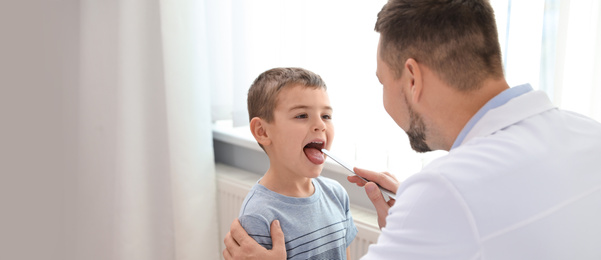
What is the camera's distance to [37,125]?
2.62m

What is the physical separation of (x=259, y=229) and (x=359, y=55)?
77cm

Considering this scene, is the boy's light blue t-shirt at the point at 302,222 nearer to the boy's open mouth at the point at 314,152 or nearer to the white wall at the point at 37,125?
the boy's open mouth at the point at 314,152

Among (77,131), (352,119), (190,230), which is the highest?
(352,119)

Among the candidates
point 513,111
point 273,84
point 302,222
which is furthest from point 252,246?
point 513,111

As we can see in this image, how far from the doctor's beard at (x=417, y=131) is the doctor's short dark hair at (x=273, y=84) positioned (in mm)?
349

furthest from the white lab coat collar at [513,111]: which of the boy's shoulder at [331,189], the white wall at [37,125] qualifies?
the white wall at [37,125]

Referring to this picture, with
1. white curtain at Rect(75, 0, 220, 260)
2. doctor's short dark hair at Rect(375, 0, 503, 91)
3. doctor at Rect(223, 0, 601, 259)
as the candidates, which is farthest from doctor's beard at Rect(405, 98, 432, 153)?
white curtain at Rect(75, 0, 220, 260)

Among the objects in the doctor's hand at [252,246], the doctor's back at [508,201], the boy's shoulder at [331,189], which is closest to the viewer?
the doctor's back at [508,201]

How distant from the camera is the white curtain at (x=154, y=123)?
230cm

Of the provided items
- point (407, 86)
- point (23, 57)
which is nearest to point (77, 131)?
point (23, 57)

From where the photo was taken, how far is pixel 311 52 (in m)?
2.01

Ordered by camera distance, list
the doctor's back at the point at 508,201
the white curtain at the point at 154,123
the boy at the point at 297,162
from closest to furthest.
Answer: the doctor's back at the point at 508,201 → the boy at the point at 297,162 → the white curtain at the point at 154,123

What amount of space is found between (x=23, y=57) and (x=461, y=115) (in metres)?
2.12

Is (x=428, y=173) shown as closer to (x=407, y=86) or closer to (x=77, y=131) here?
(x=407, y=86)
